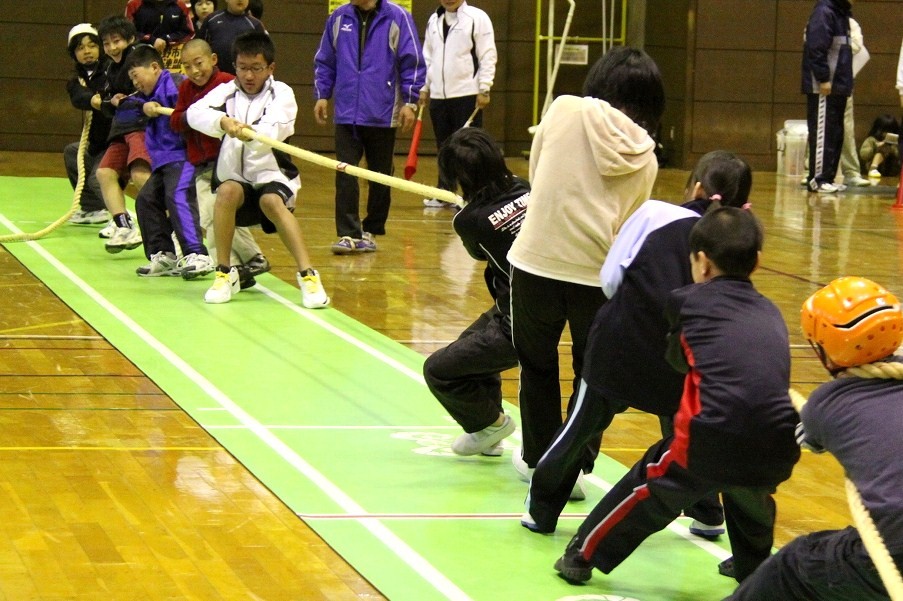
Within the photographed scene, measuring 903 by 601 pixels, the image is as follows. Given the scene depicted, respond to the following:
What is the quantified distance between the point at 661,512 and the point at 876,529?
0.88 m

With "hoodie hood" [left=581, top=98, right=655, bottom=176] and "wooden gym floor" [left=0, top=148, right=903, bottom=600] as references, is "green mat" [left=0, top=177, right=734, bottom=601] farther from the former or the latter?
"hoodie hood" [left=581, top=98, right=655, bottom=176]

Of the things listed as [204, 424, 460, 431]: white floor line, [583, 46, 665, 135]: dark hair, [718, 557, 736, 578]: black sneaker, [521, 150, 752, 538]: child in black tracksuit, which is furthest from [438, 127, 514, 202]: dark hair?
[718, 557, 736, 578]: black sneaker

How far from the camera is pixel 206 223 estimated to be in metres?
8.52

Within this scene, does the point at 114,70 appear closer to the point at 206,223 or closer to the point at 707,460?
the point at 206,223

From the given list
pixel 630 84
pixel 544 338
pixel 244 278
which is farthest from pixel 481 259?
pixel 244 278

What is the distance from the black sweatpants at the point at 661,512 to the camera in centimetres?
361

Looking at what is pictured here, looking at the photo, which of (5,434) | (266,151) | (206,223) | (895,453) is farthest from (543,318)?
(206,223)

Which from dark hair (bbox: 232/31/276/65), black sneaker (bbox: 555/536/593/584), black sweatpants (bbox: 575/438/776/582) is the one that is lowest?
black sneaker (bbox: 555/536/593/584)

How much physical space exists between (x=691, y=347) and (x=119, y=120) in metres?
6.52

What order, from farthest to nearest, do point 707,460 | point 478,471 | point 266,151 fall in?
point 266,151 < point 478,471 < point 707,460

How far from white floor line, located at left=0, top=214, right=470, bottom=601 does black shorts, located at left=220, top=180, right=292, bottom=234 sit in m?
0.49

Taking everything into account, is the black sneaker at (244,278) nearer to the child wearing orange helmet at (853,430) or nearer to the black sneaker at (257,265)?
the black sneaker at (257,265)

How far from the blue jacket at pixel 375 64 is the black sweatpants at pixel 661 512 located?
6537 millimetres

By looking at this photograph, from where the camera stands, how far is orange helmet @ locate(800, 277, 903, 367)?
303 cm
